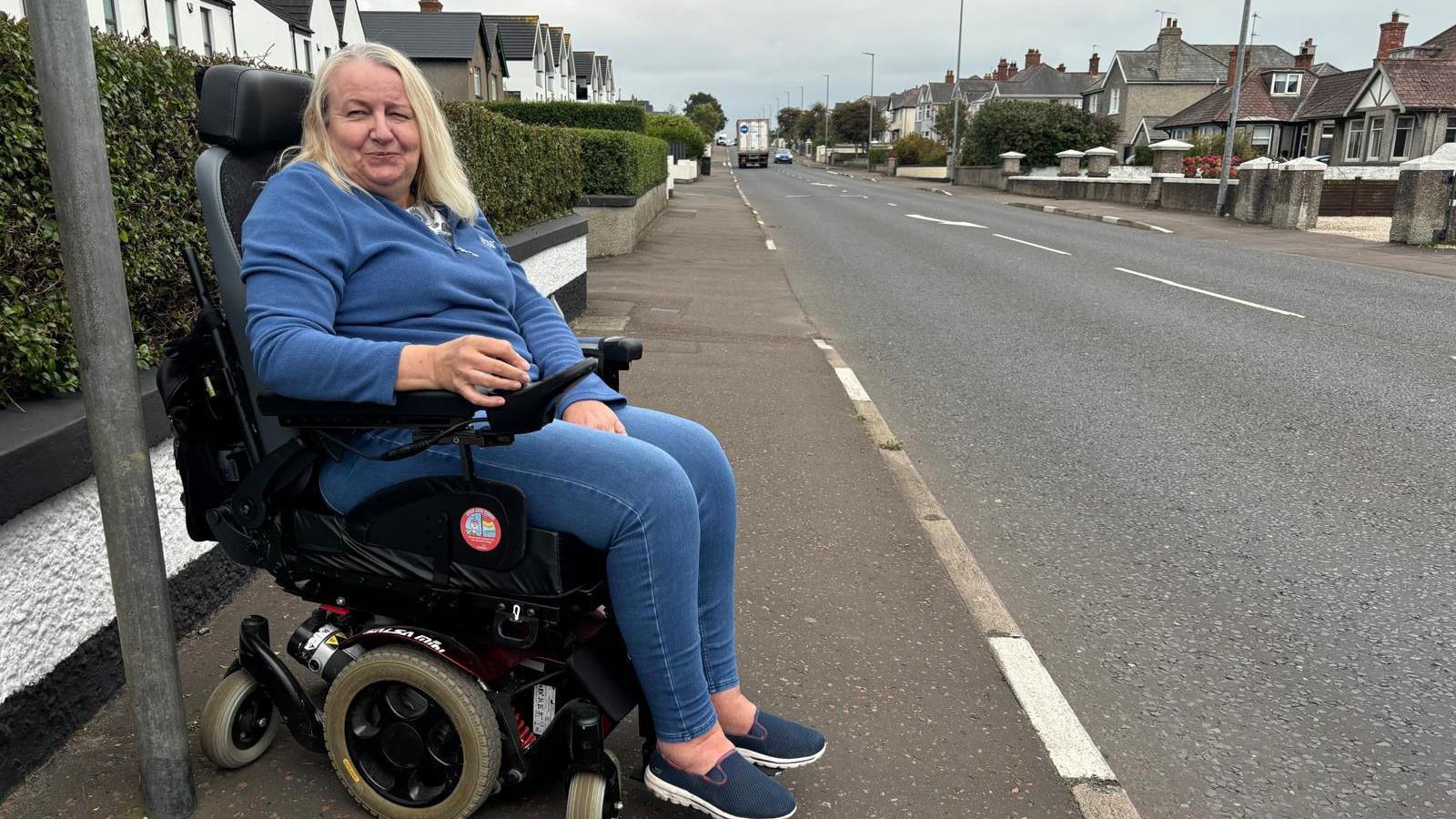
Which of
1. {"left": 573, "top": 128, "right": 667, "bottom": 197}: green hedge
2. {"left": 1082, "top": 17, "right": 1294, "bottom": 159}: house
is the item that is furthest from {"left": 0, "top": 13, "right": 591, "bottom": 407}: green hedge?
{"left": 1082, "top": 17, "right": 1294, "bottom": 159}: house

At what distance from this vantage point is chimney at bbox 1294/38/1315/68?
204 ft

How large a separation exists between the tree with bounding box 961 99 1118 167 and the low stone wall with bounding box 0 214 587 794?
53.6 meters

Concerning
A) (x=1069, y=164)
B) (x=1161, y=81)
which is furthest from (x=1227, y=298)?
(x=1161, y=81)

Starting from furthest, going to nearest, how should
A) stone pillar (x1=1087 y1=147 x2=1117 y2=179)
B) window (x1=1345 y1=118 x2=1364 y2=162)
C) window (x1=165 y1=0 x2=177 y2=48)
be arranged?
window (x1=1345 y1=118 x2=1364 y2=162)
stone pillar (x1=1087 y1=147 x2=1117 y2=179)
window (x1=165 y1=0 x2=177 y2=48)

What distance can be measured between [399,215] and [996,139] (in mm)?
54003

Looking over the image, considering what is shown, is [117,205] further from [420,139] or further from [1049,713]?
[1049,713]

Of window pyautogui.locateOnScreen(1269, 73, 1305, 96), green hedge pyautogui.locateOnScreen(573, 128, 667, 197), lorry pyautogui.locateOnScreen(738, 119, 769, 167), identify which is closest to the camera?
green hedge pyautogui.locateOnScreen(573, 128, 667, 197)

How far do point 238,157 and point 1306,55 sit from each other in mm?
72472

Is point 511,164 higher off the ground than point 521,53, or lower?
lower

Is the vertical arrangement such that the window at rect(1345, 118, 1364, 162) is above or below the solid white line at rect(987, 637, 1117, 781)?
above

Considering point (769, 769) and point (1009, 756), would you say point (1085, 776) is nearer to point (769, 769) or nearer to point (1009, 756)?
point (1009, 756)

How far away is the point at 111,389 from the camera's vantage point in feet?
6.91

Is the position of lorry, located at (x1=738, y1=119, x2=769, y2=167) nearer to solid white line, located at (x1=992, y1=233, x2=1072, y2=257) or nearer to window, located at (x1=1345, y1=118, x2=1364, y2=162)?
window, located at (x1=1345, y1=118, x2=1364, y2=162)

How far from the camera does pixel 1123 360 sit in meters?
8.10
